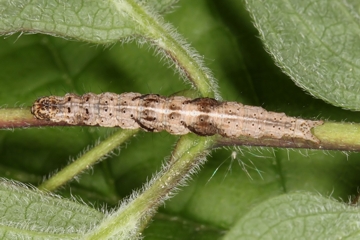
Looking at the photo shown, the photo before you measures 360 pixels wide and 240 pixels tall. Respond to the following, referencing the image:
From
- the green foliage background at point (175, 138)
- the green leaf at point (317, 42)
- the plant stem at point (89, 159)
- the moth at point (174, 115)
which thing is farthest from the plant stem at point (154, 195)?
the green foliage background at point (175, 138)

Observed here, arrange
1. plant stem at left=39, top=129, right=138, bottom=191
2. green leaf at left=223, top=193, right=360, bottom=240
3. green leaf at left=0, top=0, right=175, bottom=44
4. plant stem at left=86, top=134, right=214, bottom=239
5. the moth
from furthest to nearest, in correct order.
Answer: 1. plant stem at left=39, top=129, right=138, bottom=191
2. the moth
3. green leaf at left=0, top=0, right=175, bottom=44
4. plant stem at left=86, top=134, right=214, bottom=239
5. green leaf at left=223, top=193, right=360, bottom=240

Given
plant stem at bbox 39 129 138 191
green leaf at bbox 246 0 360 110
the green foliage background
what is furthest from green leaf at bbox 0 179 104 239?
green leaf at bbox 246 0 360 110

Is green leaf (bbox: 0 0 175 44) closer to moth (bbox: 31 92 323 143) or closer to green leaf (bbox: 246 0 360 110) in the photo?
moth (bbox: 31 92 323 143)

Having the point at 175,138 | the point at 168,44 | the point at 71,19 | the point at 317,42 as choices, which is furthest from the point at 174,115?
the point at 175,138

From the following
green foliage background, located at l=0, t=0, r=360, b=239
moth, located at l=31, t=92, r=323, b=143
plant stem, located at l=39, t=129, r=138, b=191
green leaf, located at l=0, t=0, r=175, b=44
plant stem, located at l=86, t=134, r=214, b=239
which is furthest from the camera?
green foliage background, located at l=0, t=0, r=360, b=239

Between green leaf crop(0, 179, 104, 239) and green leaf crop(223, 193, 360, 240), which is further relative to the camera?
green leaf crop(0, 179, 104, 239)

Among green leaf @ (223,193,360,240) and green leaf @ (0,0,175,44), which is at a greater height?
green leaf @ (0,0,175,44)
